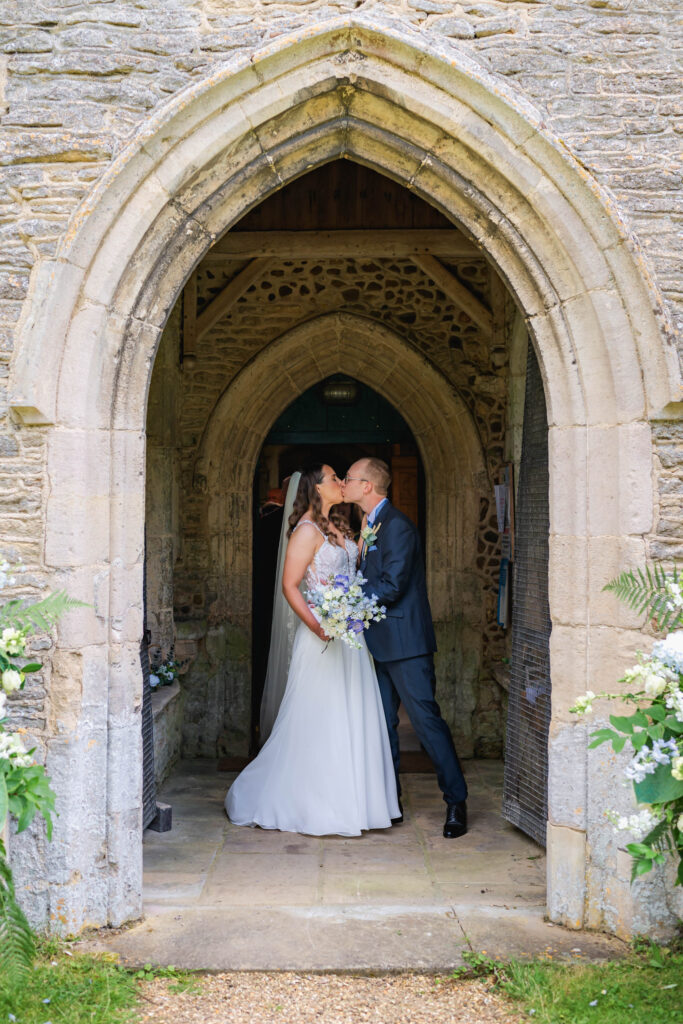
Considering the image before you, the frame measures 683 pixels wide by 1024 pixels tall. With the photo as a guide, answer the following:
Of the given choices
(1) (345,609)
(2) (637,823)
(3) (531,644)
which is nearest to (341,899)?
(1) (345,609)

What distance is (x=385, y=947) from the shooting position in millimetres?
3441

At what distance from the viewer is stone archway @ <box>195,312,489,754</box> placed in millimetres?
6629

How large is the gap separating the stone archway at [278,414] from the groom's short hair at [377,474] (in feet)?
5.54

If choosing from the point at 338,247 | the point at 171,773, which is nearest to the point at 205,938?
the point at 171,773

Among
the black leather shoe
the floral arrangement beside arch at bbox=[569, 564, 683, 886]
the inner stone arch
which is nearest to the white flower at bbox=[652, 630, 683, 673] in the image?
the floral arrangement beside arch at bbox=[569, 564, 683, 886]

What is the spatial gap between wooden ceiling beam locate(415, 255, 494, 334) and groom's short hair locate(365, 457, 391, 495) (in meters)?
1.90

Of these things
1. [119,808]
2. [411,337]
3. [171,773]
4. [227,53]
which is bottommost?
[171,773]

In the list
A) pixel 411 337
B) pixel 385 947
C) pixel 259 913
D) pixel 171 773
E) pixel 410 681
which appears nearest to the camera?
pixel 385 947

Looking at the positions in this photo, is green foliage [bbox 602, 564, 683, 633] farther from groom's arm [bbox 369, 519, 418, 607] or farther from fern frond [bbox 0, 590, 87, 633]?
fern frond [bbox 0, 590, 87, 633]

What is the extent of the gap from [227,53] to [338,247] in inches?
103

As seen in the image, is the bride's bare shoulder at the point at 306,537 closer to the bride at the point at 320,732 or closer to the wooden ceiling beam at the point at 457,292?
→ the bride at the point at 320,732

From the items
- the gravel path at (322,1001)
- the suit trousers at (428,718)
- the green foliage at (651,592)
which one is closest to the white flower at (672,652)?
the green foliage at (651,592)

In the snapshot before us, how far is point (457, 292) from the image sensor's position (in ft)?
21.2

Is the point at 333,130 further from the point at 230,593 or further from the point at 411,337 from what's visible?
the point at 230,593
